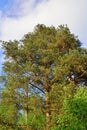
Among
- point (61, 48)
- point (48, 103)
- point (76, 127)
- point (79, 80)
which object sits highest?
point (61, 48)

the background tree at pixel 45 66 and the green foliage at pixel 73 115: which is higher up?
the background tree at pixel 45 66

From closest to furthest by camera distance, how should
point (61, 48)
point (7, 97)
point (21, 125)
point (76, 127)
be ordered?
1. point (76, 127)
2. point (21, 125)
3. point (7, 97)
4. point (61, 48)

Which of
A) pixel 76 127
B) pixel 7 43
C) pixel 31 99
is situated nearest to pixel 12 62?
pixel 7 43

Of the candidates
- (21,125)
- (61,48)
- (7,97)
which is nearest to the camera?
(21,125)

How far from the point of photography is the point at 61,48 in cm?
4122

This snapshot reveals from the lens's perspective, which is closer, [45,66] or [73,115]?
[73,115]

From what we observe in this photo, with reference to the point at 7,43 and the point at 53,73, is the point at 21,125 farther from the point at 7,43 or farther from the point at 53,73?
the point at 7,43

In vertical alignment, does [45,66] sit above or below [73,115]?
above

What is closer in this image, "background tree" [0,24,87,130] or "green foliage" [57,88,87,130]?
"green foliage" [57,88,87,130]

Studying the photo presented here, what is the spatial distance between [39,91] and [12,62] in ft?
10.5

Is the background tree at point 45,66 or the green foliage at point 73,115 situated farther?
the background tree at point 45,66

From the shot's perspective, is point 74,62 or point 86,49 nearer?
point 74,62

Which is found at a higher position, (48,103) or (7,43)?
(7,43)

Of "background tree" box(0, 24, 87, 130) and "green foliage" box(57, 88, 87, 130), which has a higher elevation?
"background tree" box(0, 24, 87, 130)
